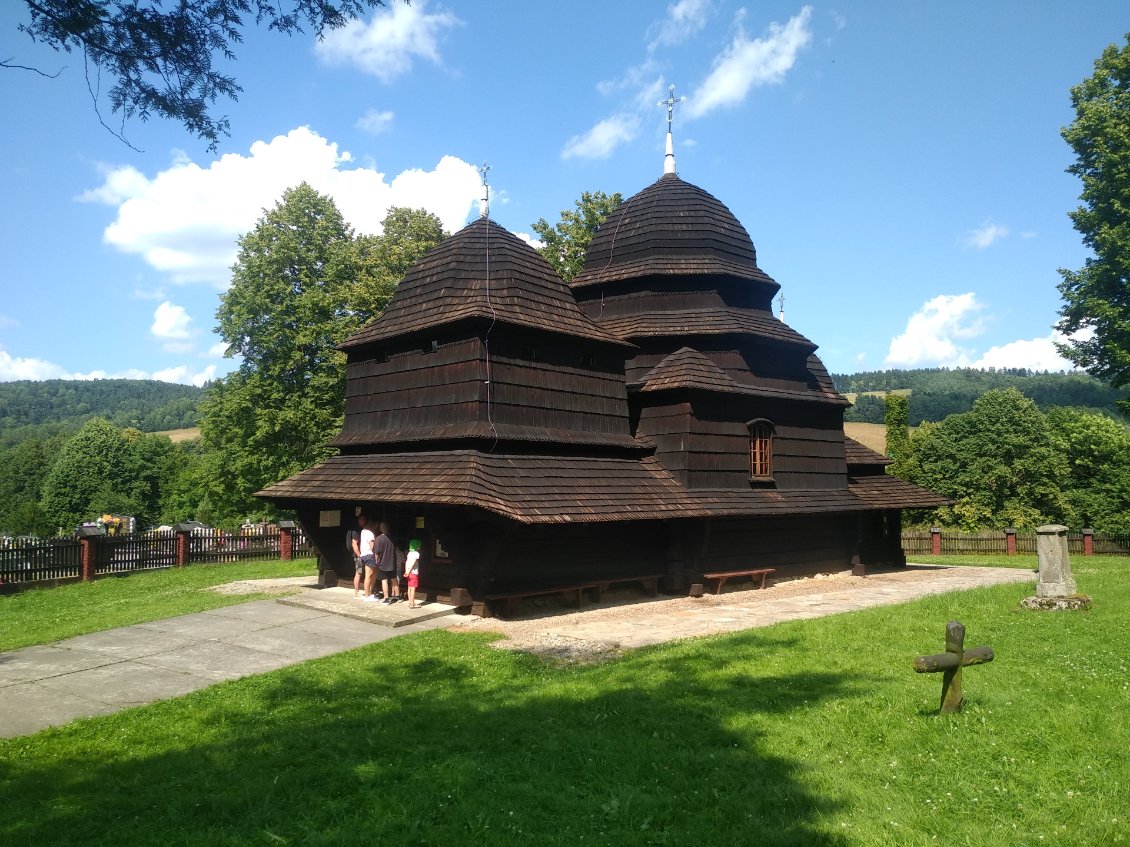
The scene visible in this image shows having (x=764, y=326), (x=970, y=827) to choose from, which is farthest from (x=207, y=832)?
(x=764, y=326)

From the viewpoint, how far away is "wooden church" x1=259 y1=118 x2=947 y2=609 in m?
14.6

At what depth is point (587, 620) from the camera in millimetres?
14047

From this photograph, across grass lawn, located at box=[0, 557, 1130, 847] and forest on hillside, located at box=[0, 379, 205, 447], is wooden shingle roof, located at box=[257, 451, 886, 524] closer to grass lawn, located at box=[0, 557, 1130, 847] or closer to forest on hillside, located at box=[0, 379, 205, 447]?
grass lawn, located at box=[0, 557, 1130, 847]

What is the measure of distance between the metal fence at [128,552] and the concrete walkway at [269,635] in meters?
3.92

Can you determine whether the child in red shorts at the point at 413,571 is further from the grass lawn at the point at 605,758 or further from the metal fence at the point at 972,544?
the metal fence at the point at 972,544

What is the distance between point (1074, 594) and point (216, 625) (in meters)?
14.4

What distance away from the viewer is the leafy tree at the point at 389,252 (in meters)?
29.0

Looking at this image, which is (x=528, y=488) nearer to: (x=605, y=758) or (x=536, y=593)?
(x=536, y=593)

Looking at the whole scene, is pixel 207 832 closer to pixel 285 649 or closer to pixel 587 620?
pixel 285 649

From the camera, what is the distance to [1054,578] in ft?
43.2

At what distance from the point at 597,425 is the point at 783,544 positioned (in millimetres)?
6671

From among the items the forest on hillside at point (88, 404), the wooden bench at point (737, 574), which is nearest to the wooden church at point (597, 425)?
the wooden bench at point (737, 574)

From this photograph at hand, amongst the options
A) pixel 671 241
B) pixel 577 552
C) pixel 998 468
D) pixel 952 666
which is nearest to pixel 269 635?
pixel 577 552

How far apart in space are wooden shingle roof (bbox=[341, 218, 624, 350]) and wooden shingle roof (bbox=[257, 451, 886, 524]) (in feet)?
8.97
